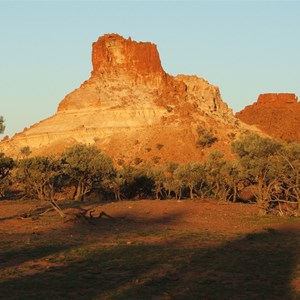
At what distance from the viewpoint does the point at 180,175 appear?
5328cm

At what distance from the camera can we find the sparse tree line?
35406 millimetres

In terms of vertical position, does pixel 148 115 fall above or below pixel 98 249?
above

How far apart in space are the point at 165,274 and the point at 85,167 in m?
35.7

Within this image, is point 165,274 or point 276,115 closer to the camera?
point 165,274

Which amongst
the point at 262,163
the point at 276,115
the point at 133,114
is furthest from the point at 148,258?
the point at 276,115

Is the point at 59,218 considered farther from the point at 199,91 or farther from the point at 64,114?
the point at 199,91

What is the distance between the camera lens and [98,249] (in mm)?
20078

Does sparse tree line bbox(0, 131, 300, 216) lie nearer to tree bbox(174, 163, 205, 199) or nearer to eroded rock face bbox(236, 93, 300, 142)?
tree bbox(174, 163, 205, 199)

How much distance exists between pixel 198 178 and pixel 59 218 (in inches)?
994

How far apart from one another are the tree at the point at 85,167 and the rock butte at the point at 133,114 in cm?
3779

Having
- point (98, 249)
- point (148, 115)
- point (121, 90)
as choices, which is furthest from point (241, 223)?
point (121, 90)

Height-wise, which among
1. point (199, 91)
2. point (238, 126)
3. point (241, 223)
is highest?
point (199, 91)

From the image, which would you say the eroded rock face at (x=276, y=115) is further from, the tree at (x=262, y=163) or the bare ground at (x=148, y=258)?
the bare ground at (x=148, y=258)

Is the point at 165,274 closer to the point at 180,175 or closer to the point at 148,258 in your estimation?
the point at 148,258
